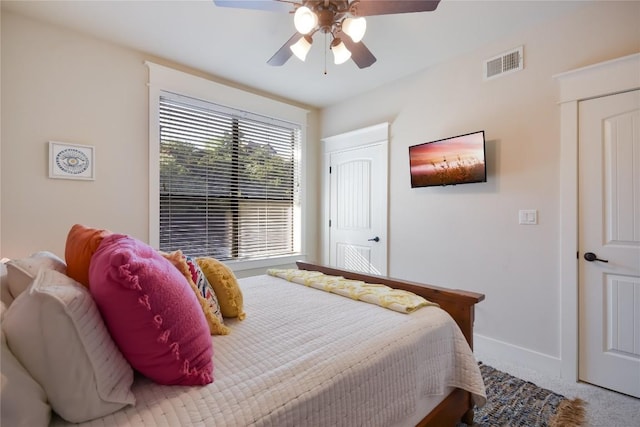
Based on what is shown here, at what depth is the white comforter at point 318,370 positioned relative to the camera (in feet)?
2.57

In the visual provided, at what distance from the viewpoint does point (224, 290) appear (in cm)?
142

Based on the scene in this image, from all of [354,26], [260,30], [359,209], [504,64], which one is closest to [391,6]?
[354,26]

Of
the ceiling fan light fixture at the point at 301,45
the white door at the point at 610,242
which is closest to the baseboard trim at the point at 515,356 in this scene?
the white door at the point at 610,242

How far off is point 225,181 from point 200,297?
7.18 feet

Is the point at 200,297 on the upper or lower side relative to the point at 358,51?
lower

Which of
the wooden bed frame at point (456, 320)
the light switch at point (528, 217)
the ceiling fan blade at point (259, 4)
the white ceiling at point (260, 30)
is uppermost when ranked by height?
the white ceiling at point (260, 30)

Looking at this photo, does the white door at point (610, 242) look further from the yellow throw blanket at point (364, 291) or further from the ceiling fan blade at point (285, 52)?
the ceiling fan blade at point (285, 52)

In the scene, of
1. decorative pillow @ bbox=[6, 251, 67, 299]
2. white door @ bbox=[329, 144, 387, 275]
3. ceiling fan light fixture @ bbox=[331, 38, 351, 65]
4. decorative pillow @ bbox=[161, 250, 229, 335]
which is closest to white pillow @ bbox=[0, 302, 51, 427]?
decorative pillow @ bbox=[6, 251, 67, 299]

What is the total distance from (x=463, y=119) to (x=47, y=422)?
3111 mm

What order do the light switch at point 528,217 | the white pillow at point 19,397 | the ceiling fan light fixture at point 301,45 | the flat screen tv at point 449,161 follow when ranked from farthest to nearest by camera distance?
the flat screen tv at point 449,161
the light switch at point 528,217
the ceiling fan light fixture at point 301,45
the white pillow at point 19,397

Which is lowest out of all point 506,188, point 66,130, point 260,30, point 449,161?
point 506,188

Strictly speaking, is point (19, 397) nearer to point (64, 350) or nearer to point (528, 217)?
point (64, 350)

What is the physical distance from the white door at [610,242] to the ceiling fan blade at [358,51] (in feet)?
5.08

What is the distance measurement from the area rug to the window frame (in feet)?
7.92
